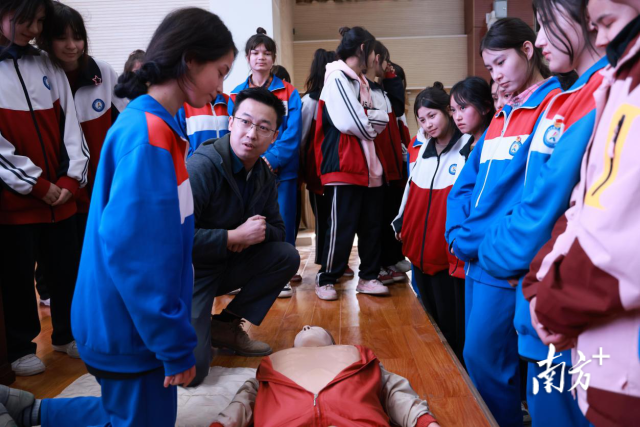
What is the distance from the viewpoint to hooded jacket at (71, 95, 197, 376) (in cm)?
106

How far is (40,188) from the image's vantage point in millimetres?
1891

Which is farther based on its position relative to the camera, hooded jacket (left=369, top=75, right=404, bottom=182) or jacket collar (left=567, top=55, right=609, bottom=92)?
hooded jacket (left=369, top=75, right=404, bottom=182)

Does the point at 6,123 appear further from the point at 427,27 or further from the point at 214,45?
the point at 427,27

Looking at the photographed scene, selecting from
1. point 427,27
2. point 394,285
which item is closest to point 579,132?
point 394,285

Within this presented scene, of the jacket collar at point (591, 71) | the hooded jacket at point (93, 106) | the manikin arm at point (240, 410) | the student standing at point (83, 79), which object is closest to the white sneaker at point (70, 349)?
the student standing at point (83, 79)

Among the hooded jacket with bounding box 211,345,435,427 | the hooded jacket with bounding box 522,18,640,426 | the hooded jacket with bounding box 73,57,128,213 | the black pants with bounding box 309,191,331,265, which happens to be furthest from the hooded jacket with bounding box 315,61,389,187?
the hooded jacket with bounding box 522,18,640,426

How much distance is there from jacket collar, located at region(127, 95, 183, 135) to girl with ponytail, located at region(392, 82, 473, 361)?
1402 mm

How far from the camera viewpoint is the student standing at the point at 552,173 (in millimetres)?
986

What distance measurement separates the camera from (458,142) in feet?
7.75

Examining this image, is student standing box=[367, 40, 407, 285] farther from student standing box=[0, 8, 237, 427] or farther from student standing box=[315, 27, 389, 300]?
student standing box=[0, 8, 237, 427]

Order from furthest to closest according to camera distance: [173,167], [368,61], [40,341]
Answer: [368,61] < [40,341] < [173,167]

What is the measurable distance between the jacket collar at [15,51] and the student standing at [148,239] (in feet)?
3.07

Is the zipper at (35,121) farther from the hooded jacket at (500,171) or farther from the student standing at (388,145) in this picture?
the student standing at (388,145)

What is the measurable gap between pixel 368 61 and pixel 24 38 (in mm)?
1653
